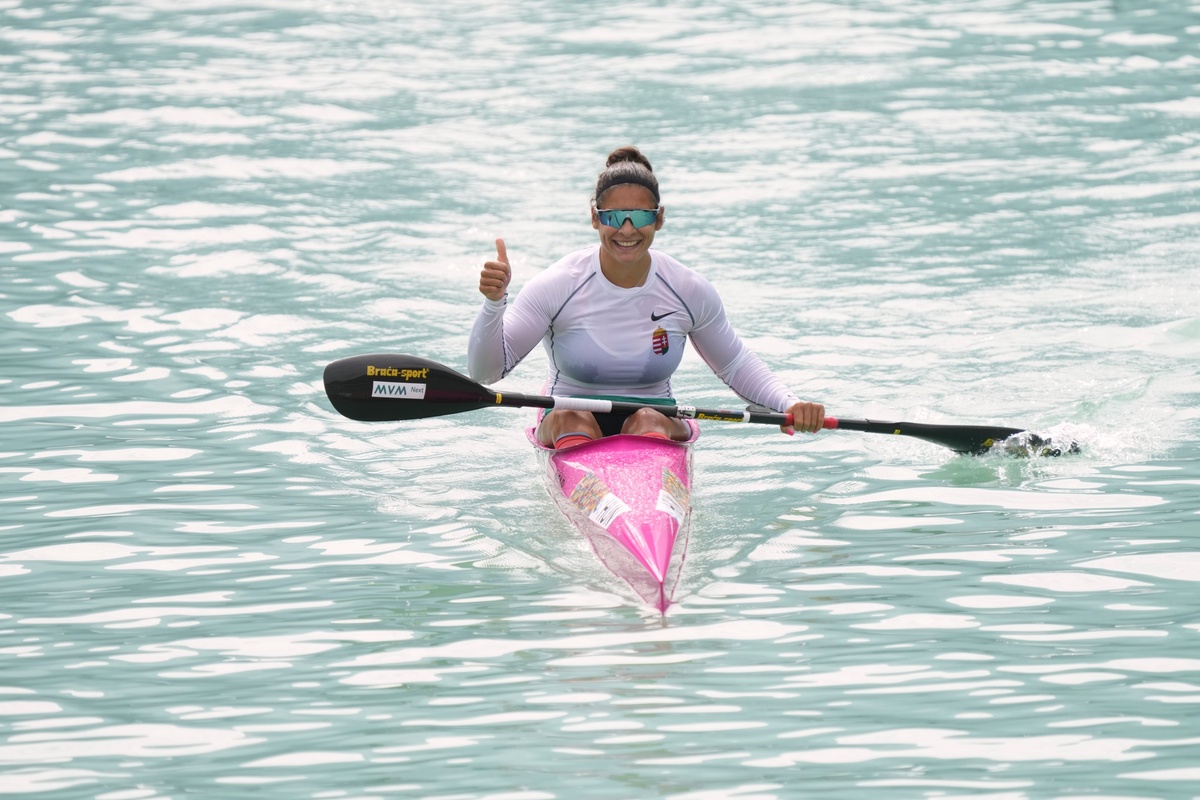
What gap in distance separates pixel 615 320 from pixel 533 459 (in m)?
1.02

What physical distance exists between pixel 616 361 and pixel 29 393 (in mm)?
3128

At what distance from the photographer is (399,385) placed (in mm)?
6633

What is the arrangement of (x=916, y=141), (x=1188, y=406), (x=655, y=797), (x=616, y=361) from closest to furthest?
(x=655, y=797) → (x=616, y=361) → (x=1188, y=406) → (x=916, y=141)

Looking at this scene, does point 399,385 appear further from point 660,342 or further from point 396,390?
point 660,342

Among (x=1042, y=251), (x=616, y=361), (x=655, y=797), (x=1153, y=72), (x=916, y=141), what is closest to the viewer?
(x=655, y=797)

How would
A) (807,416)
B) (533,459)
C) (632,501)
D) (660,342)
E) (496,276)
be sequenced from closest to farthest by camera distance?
(632,501) < (496,276) < (807,416) < (660,342) < (533,459)

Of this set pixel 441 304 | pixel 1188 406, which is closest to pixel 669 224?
pixel 441 304

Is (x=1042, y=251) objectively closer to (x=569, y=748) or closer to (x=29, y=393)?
(x=29, y=393)

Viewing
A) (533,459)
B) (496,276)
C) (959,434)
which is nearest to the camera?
(496,276)

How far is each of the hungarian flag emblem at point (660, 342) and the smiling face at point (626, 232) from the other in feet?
0.93

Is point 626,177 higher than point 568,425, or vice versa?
point 626,177

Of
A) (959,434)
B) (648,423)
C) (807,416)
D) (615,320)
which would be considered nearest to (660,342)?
(615,320)

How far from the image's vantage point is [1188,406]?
759 centimetres

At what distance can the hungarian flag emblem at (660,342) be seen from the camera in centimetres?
655
